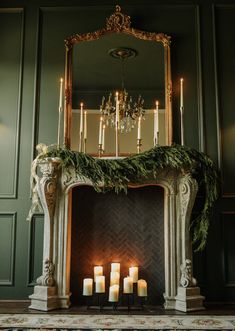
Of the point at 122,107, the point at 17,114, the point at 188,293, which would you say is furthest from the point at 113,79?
the point at 188,293

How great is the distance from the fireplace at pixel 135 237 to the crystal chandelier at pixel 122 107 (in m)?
0.66

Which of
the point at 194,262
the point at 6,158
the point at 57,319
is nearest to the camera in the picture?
the point at 57,319

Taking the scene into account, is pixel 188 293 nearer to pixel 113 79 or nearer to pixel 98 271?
pixel 98 271

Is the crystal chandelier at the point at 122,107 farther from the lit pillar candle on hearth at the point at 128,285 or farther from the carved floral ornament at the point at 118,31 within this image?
the lit pillar candle on hearth at the point at 128,285

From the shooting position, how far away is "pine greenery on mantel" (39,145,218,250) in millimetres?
3277

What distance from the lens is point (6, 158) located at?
12.6 feet

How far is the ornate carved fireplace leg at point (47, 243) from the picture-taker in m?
3.23

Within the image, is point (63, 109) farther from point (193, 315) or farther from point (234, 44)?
point (193, 315)

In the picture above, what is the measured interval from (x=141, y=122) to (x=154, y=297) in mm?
1596

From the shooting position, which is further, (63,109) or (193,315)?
A: (63,109)

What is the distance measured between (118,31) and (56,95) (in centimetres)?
88

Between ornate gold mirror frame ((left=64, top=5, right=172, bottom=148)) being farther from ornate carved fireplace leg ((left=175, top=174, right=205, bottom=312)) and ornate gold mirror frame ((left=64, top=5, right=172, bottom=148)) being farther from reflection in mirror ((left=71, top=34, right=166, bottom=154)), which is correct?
ornate carved fireplace leg ((left=175, top=174, right=205, bottom=312))

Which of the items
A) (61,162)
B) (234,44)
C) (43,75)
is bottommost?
(61,162)

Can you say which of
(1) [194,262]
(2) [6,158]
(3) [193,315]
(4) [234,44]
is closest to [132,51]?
(4) [234,44]
